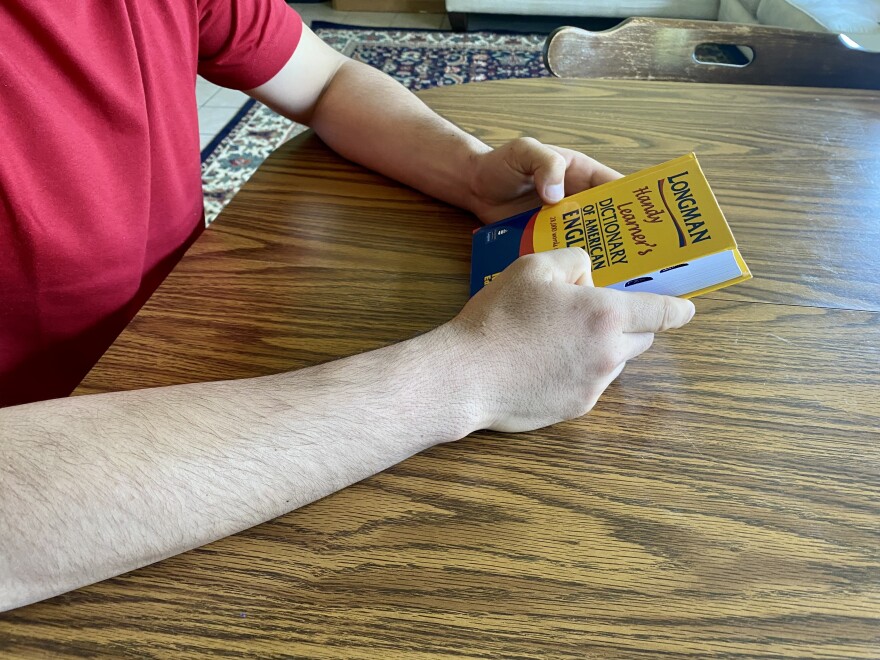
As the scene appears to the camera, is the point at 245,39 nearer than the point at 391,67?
Yes

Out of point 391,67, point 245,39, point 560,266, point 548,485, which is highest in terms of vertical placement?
point 245,39

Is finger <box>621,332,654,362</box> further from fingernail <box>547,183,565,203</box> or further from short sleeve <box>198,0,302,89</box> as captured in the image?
short sleeve <box>198,0,302,89</box>

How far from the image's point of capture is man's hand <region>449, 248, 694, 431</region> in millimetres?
511

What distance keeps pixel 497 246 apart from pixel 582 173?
0.14m

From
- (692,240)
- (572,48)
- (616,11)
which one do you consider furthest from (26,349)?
(616,11)

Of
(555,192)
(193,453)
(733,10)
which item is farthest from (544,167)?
(733,10)

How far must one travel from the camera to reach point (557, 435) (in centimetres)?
51

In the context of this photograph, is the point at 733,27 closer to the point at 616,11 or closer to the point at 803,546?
the point at 803,546

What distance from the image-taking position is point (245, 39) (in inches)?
31.9

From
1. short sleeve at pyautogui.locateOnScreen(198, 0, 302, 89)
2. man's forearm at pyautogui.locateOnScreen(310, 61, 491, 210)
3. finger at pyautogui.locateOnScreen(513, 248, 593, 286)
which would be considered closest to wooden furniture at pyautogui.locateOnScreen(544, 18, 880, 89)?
man's forearm at pyautogui.locateOnScreen(310, 61, 491, 210)

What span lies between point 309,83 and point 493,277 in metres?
0.44

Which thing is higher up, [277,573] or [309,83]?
[309,83]

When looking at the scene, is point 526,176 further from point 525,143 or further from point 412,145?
point 412,145

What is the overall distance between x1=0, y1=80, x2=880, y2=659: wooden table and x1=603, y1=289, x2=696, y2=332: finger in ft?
0.17
